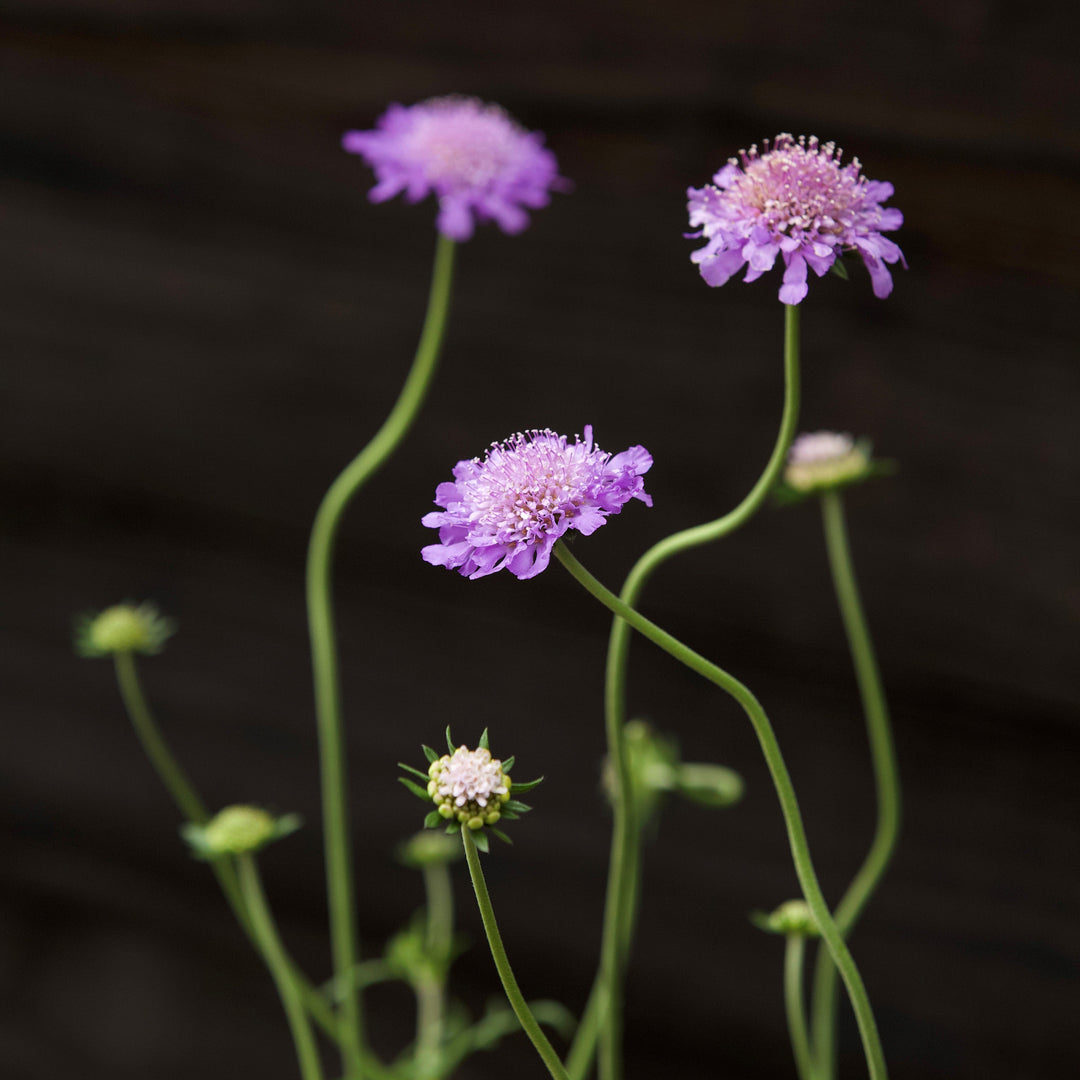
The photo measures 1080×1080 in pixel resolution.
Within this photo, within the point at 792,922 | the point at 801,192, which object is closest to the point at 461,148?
the point at 801,192

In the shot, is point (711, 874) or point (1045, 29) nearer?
point (1045, 29)

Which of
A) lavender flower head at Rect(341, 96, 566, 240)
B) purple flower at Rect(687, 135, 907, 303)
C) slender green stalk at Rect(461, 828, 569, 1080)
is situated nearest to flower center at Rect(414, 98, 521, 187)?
lavender flower head at Rect(341, 96, 566, 240)

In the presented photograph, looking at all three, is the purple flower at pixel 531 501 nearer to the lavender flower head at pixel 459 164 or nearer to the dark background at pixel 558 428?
the lavender flower head at pixel 459 164

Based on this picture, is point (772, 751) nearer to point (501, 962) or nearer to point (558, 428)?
point (501, 962)

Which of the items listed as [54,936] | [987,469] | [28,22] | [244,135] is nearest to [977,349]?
[987,469]

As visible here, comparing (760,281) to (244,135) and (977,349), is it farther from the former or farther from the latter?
(244,135)
